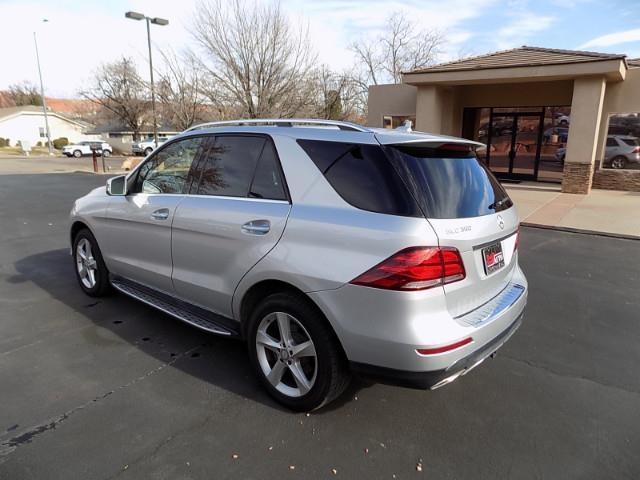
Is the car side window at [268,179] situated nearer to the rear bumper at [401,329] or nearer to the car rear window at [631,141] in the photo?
the rear bumper at [401,329]

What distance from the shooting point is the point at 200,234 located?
321 centimetres

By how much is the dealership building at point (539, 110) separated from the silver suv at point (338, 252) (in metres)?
11.2

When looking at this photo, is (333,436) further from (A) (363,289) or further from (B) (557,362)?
(B) (557,362)

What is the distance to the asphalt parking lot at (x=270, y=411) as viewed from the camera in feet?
7.86

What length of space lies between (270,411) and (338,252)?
117 centimetres

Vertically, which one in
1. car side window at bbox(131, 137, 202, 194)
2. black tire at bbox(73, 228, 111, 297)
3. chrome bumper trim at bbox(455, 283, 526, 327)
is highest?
car side window at bbox(131, 137, 202, 194)

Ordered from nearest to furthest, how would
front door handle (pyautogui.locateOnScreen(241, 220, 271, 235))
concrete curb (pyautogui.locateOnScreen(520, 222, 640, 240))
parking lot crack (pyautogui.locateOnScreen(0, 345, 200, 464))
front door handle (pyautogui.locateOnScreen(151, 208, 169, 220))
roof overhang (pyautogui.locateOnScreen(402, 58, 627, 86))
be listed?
1. parking lot crack (pyautogui.locateOnScreen(0, 345, 200, 464))
2. front door handle (pyautogui.locateOnScreen(241, 220, 271, 235))
3. front door handle (pyautogui.locateOnScreen(151, 208, 169, 220))
4. concrete curb (pyautogui.locateOnScreen(520, 222, 640, 240))
5. roof overhang (pyautogui.locateOnScreen(402, 58, 627, 86))

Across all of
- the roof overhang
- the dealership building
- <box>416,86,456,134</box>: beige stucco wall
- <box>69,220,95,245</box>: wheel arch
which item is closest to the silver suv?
Result: <box>69,220,95,245</box>: wheel arch

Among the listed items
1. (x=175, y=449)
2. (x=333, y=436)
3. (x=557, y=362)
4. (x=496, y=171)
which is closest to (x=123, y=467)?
(x=175, y=449)

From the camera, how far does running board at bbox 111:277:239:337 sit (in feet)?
10.5

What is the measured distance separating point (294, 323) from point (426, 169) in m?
1.21

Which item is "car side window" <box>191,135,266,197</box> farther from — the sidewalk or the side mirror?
the sidewalk

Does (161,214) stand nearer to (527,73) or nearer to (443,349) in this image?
(443,349)

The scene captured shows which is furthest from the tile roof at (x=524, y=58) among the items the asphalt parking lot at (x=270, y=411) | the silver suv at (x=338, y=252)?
the silver suv at (x=338, y=252)
